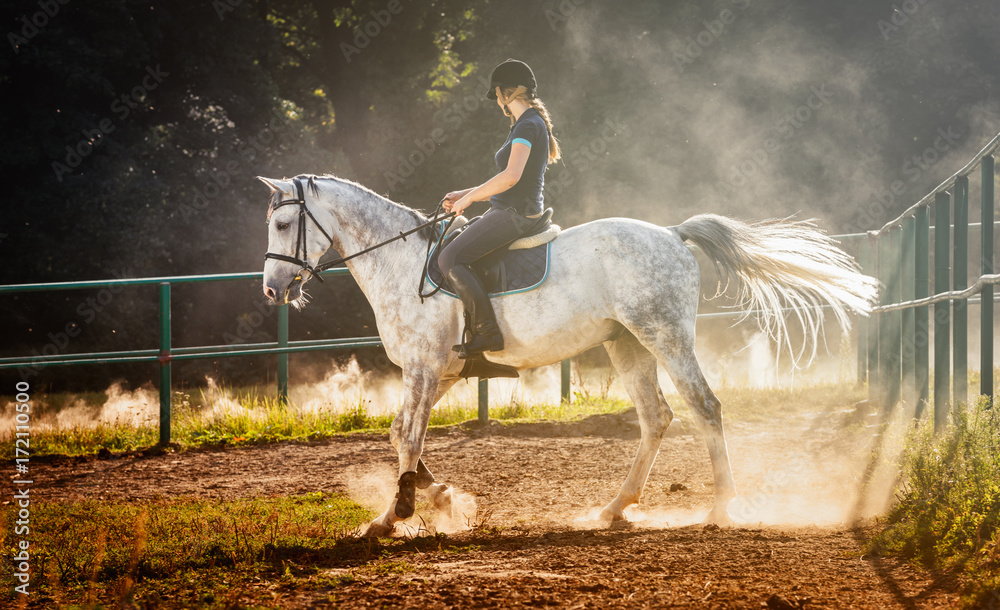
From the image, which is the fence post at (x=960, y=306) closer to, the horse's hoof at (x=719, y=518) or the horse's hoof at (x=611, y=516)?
the horse's hoof at (x=719, y=518)

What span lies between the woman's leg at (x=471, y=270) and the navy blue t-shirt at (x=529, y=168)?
0.10 m

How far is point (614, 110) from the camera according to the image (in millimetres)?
18672

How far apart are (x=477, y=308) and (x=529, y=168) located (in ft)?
3.19

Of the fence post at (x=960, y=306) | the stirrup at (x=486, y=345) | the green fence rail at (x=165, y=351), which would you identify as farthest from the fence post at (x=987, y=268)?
the green fence rail at (x=165, y=351)

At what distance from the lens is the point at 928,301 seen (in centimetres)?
650

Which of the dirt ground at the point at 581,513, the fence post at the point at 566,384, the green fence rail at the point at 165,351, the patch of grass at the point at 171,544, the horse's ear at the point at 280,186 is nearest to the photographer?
the dirt ground at the point at 581,513

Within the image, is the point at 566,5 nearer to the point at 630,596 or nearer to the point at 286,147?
the point at 286,147

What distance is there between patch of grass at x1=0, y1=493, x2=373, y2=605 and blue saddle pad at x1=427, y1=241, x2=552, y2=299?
1745mm

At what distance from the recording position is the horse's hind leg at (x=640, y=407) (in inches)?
207

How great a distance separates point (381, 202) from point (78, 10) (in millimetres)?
14047

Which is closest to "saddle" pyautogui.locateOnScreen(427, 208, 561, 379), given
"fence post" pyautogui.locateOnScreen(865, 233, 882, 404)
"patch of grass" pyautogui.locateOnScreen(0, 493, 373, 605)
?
"patch of grass" pyautogui.locateOnScreen(0, 493, 373, 605)

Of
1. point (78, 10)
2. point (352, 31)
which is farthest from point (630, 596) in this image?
point (352, 31)

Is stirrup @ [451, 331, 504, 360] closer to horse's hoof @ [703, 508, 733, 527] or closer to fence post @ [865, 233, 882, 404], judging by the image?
horse's hoof @ [703, 508, 733, 527]

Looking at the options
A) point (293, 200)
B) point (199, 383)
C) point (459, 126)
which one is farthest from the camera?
point (459, 126)
